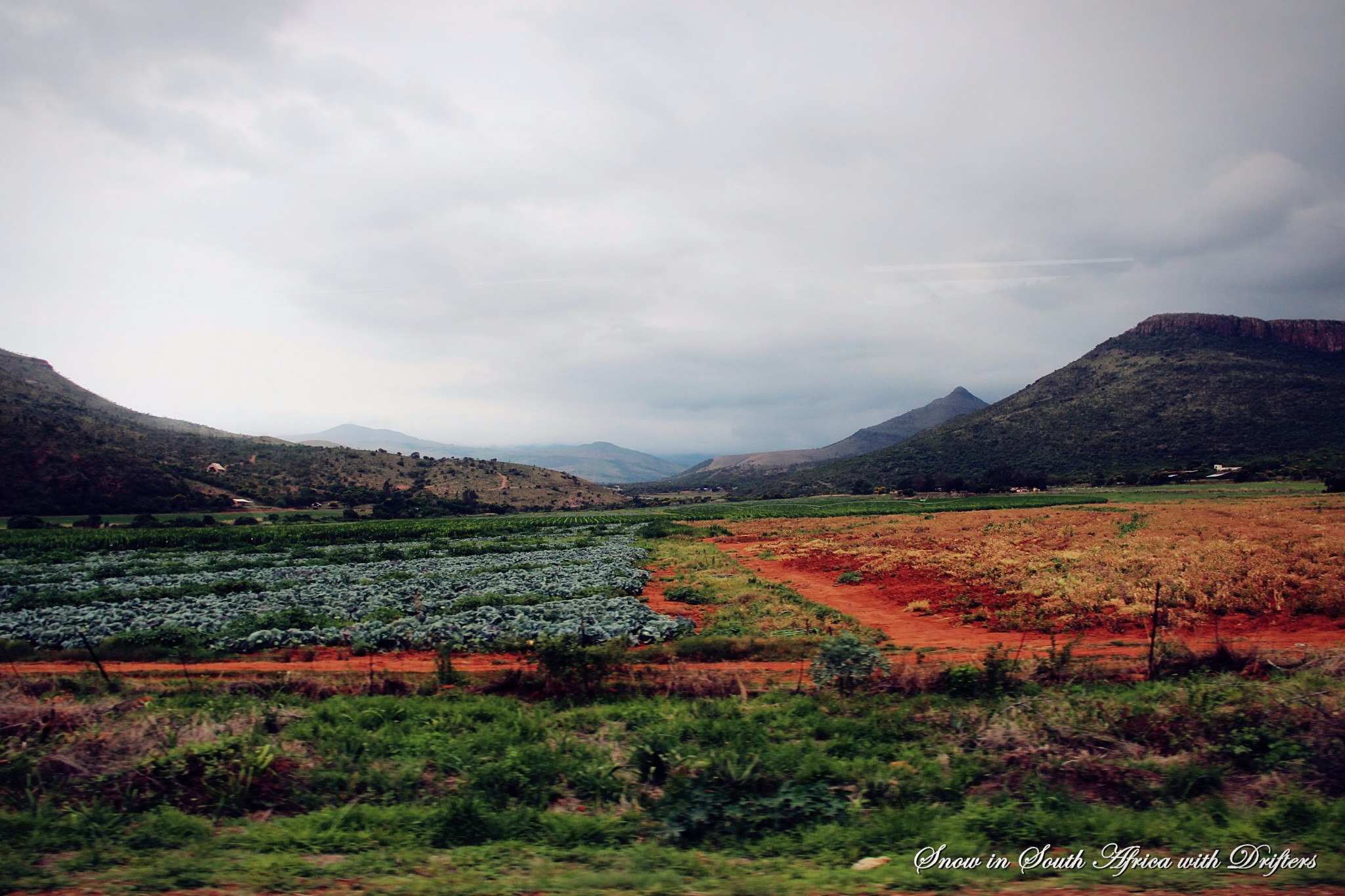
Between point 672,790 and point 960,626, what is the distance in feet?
39.2

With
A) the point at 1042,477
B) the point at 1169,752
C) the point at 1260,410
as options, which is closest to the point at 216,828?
the point at 1169,752

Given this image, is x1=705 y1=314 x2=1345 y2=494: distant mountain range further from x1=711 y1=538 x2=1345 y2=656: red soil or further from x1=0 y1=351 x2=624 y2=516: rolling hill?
x1=711 y1=538 x2=1345 y2=656: red soil

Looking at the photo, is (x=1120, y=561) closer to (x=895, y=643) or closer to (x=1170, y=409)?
(x=895, y=643)

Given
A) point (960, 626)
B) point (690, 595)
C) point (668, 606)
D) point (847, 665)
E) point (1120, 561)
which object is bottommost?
point (668, 606)

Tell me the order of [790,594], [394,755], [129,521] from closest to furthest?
[394,755] < [790,594] < [129,521]

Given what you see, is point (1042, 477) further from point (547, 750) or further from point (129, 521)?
point (129, 521)

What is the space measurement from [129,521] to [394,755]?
2685 inches

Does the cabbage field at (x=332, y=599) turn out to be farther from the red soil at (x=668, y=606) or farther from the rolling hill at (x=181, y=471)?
the rolling hill at (x=181, y=471)

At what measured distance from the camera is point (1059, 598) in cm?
1636

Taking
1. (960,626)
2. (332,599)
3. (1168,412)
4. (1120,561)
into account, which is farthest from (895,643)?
(1168,412)

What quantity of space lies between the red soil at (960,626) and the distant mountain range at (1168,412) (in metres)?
70.5

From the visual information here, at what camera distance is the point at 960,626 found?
15.3 meters

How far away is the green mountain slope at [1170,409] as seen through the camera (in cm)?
7788

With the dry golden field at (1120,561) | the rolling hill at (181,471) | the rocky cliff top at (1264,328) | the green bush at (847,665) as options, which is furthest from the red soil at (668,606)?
the rocky cliff top at (1264,328)
